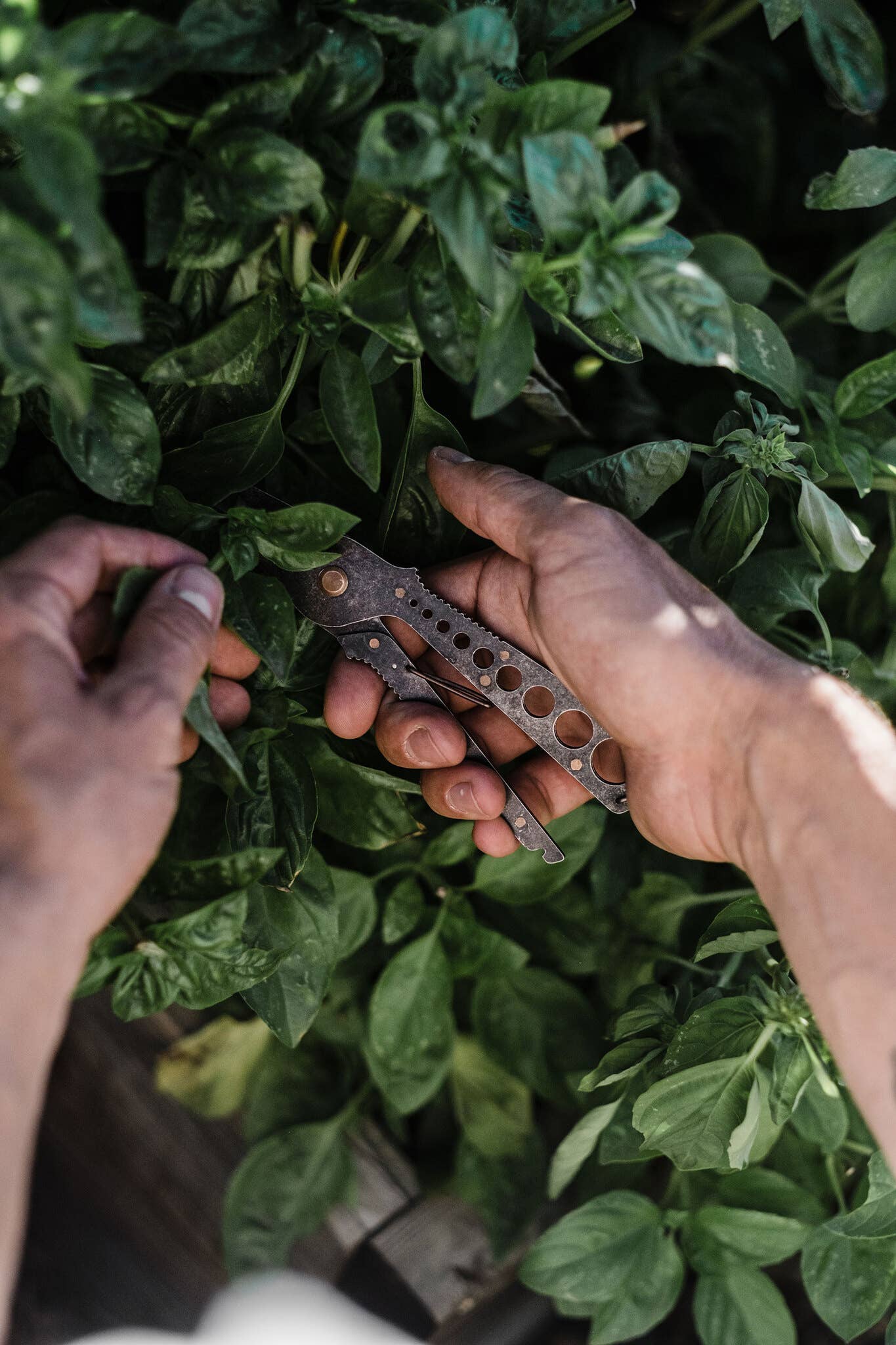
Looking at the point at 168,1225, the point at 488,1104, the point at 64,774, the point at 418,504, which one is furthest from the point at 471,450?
the point at 168,1225

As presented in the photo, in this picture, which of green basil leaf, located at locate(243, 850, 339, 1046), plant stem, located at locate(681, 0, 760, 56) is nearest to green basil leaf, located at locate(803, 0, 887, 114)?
plant stem, located at locate(681, 0, 760, 56)

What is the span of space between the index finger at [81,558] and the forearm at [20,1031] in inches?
5.7

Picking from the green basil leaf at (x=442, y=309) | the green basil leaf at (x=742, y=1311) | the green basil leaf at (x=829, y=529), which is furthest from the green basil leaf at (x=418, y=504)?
the green basil leaf at (x=742, y=1311)

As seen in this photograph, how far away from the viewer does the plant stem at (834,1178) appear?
0.78 metres

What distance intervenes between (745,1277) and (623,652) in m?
0.53

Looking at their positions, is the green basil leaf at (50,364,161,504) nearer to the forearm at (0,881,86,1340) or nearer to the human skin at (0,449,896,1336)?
the human skin at (0,449,896,1336)

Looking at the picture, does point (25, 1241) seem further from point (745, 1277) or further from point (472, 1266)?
point (745, 1277)

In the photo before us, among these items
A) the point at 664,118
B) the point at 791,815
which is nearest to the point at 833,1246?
the point at 791,815

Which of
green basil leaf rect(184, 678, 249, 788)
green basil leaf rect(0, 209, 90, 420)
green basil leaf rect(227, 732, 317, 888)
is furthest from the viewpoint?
green basil leaf rect(227, 732, 317, 888)

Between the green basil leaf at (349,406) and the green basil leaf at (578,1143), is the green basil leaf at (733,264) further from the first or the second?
the green basil leaf at (578,1143)

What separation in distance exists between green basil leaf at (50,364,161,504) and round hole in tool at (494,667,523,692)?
0.27m

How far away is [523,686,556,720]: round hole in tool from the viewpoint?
74cm

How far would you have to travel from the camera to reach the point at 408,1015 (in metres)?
0.84

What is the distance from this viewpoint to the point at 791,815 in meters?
0.60
